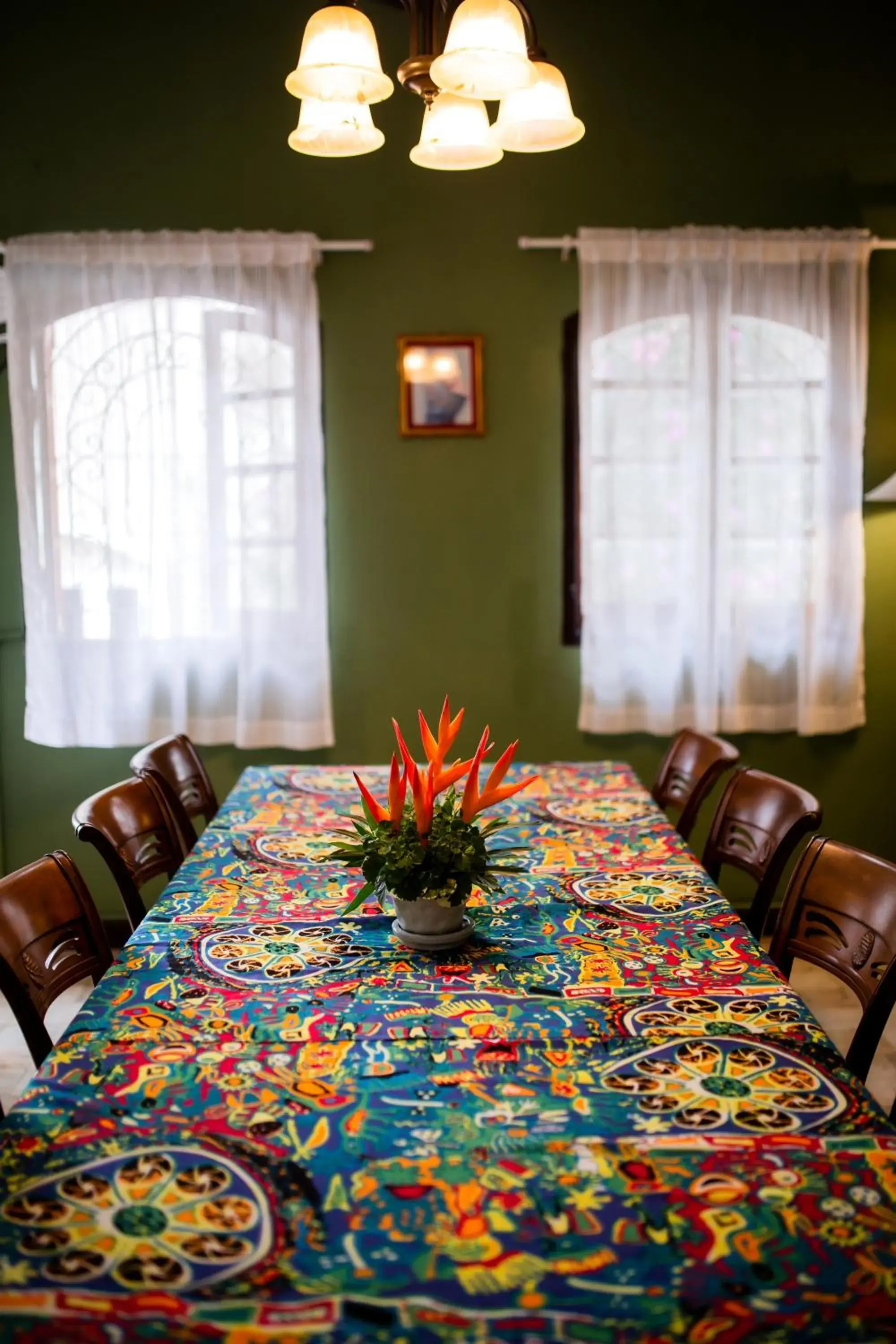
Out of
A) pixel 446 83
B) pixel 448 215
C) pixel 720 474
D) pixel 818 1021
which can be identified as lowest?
pixel 818 1021

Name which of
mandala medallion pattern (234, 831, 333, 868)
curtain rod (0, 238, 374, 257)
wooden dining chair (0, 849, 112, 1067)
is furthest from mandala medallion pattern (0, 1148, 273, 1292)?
curtain rod (0, 238, 374, 257)

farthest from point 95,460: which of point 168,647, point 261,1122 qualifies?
point 261,1122

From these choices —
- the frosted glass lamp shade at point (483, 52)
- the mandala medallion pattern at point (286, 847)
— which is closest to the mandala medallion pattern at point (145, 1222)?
the mandala medallion pattern at point (286, 847)

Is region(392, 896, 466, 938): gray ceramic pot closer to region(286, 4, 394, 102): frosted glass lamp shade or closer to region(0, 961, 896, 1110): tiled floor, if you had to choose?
region(286, 4, 394, 102): frosted glass lamp shade

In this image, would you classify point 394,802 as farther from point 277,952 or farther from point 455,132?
point 455,132

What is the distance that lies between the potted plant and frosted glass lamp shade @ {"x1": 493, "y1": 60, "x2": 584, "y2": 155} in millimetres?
1061

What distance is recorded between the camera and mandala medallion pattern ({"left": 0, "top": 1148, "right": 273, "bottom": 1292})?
3.33 feet

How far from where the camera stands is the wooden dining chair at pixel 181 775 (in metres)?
2.61

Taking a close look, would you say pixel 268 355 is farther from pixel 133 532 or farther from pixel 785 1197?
pixel 785 1197

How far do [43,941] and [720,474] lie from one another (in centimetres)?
269

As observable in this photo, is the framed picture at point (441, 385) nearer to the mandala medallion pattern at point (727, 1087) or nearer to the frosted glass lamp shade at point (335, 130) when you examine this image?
the frosted glass lamp shade at point (335, 130)

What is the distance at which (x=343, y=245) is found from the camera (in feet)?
11.9

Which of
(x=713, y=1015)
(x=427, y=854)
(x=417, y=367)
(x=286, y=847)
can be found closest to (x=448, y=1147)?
(x=713, y=1015)

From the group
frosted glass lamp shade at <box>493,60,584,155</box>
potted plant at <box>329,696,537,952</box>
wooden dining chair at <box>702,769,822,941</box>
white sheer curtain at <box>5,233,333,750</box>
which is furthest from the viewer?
white sheer curtain at <box>5,233,333,750</box>
